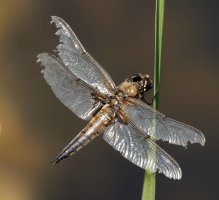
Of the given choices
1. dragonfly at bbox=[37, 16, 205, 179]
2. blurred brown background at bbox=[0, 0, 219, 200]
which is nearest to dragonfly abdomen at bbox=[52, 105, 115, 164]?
dragonfly at bbox=[37, 16, 205, 179]

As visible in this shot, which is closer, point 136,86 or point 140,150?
point 140,150

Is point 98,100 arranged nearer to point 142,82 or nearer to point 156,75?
point 142,82

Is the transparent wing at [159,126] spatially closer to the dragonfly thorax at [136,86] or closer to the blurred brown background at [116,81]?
the dragonfly thorax at [136,86]

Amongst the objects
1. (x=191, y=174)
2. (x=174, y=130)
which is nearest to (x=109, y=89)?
(x=174, y=130)

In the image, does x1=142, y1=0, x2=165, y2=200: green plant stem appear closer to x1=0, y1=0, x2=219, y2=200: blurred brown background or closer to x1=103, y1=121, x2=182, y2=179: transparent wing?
x1=103, y1=121, x2=182, y2=179: transparent wing

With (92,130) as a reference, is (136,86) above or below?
above

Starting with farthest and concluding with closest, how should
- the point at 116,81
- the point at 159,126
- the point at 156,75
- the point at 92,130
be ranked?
the point at 116,81
the point at 92,130
the point at 159,126
the point at 156,75

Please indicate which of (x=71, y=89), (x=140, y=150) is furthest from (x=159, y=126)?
(x=71, y=89)

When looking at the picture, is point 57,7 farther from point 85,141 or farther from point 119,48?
point 85,141
